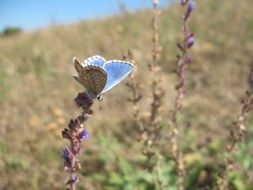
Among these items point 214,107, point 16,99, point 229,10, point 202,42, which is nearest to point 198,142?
point 214,107

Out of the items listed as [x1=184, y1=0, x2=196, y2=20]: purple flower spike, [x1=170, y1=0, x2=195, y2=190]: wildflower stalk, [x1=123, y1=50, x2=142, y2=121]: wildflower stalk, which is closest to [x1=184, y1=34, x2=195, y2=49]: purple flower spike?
[x1=170, y1=0, x2=195, y2=190]: wildflower stalk

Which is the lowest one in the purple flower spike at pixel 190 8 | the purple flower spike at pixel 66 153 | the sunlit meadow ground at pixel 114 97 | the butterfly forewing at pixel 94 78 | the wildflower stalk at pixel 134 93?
the purple flower spike at pixel 66 153

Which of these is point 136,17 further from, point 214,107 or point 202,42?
point 214,107

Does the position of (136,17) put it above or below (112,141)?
above

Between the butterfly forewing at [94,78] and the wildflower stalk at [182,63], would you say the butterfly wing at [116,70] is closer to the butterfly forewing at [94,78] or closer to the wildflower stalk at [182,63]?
the butterfly forewing at [94,78]

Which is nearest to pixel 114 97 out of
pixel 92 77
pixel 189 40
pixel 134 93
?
pixel 134 93

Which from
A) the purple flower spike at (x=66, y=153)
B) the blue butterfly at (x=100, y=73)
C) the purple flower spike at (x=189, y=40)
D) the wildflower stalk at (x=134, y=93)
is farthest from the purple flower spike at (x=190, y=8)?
the purple flower spike at (x=66, y=153)

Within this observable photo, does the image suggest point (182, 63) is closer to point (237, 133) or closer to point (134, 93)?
point (134, 93)

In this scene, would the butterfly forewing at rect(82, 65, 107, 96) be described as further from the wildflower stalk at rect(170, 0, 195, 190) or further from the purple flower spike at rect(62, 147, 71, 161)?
the wildflower stalk at rect(170, 0, 195, 190)
